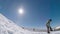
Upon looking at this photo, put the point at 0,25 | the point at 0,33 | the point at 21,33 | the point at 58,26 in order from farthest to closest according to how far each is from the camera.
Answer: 1. the point at 58,26
2. the point at 21,33
3. the point at 0,25
4. the point at 0,33

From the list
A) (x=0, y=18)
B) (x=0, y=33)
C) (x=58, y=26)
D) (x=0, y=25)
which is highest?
(x=58, y=26)

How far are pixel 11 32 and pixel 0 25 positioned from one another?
559 mm

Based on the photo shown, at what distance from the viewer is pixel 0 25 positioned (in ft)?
16.0

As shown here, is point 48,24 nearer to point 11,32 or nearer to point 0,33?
point 11,32

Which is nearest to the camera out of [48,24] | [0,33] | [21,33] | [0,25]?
[0,33]

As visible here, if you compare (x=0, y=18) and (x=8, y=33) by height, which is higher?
(x=0, y=18)

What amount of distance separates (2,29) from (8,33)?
300 mm

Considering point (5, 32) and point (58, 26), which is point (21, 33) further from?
point (58, 26)

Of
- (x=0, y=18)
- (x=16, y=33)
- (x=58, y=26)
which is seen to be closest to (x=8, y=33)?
(x=16, y=33)

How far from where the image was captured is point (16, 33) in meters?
5.12

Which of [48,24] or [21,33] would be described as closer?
[21,33]

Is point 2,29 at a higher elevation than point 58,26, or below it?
below

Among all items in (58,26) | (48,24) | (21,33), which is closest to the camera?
(21,33)

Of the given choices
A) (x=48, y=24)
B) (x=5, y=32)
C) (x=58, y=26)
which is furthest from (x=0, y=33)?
(x=58, y=26)
